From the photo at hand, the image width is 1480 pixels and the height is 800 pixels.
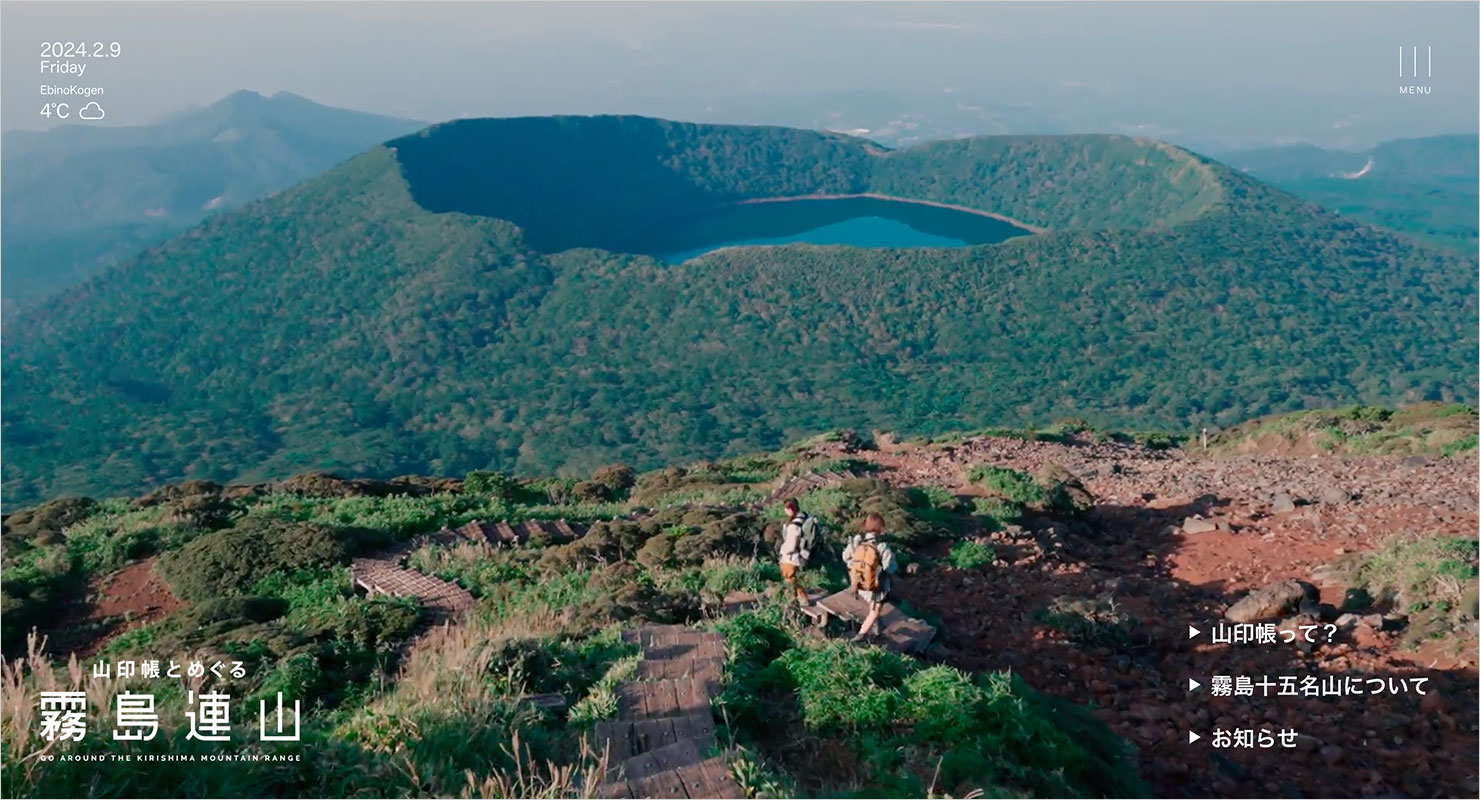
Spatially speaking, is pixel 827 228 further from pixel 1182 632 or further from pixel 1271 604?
pixel 1182 632

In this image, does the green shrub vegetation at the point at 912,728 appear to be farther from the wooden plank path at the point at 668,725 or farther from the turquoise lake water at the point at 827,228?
the turquoise lake water at the point at 827,228

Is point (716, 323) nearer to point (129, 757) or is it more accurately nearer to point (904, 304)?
A: point (904, 304)

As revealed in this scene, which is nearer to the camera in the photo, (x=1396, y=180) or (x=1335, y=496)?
(x=1335, y=496)

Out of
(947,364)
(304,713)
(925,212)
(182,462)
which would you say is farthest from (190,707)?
(925,212)

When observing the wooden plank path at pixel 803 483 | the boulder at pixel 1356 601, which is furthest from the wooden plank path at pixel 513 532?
the boulder at pixel 1356 601

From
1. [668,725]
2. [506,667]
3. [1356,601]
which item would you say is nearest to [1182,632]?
[1356,601]

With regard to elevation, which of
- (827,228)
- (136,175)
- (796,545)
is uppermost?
(136,175)
